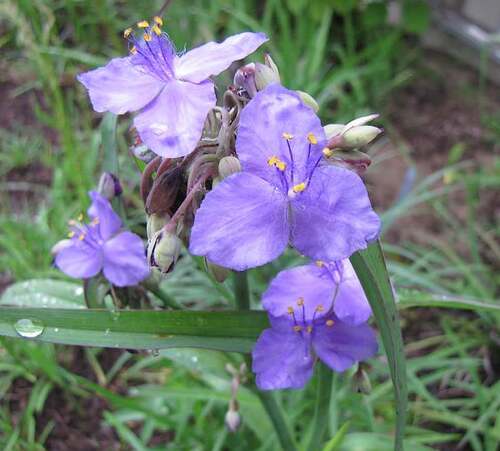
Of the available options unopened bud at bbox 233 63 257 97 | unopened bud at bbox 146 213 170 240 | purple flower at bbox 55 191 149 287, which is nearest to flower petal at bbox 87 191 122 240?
purple flower at bbox 55 191 149 287

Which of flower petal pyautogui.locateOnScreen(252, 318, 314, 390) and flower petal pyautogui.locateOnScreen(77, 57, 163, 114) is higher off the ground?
flower petal pyautogui.locateOnScreen(77, 57, 163, 114)

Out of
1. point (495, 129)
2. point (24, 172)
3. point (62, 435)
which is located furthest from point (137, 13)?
point (62, 435)

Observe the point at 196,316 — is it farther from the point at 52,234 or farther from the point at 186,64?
the point at 52,234

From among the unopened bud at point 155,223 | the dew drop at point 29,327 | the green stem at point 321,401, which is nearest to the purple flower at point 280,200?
the unopened bud at point 155,223

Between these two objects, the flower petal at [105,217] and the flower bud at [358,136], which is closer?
the flower bud at [358,136]

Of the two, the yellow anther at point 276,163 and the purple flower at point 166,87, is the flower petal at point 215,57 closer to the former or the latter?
the purple flower at point 166,87

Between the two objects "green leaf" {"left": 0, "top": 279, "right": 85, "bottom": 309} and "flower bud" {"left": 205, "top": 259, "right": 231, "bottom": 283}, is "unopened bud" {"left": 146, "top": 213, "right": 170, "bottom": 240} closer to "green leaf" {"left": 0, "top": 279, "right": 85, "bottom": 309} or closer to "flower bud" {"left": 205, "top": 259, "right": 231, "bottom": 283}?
"flower bud" {"left": 205, "top": 259, "right": 231, "bottom": 283}

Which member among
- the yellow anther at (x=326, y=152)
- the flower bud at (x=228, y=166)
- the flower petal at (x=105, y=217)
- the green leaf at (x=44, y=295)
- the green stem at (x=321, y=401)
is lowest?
the green leaf at (x=44, y=295)
